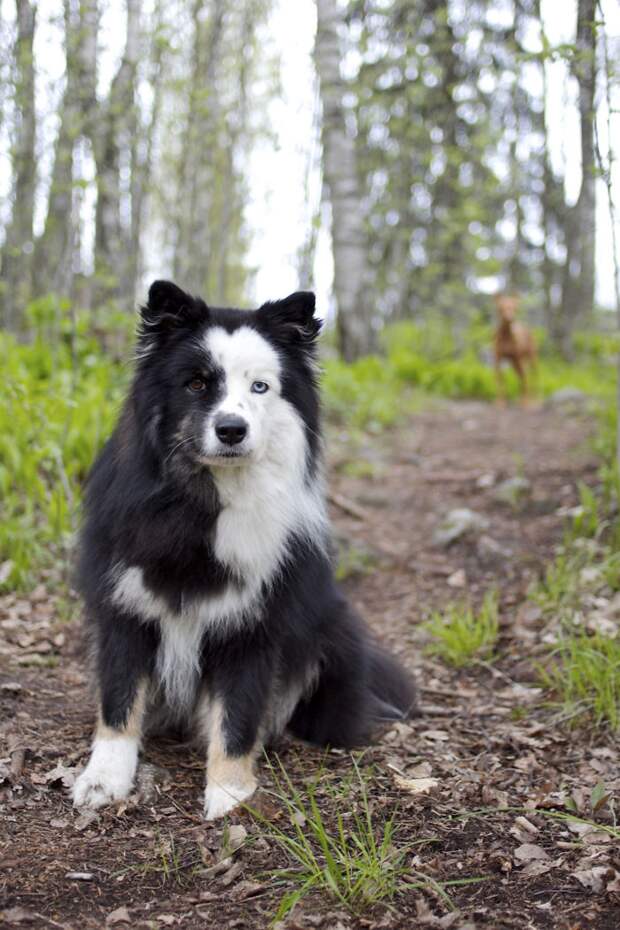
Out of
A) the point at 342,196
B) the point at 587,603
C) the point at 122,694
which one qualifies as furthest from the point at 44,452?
the point at 342,196

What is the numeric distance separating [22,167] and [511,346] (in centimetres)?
603

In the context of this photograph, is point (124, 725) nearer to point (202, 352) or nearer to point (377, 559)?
point (202, 352)

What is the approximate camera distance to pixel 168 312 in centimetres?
308

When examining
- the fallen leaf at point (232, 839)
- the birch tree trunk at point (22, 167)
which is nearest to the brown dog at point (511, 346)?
the birch tree trunk at point (22, 167)

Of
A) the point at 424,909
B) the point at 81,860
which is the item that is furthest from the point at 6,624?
the point at 424,909

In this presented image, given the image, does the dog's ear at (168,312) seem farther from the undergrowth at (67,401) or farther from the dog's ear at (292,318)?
the undergrowth at (67,401)

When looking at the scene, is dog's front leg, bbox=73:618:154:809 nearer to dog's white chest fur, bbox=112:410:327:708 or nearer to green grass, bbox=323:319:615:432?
dog's white chest fur, bbox=112:410:327:708

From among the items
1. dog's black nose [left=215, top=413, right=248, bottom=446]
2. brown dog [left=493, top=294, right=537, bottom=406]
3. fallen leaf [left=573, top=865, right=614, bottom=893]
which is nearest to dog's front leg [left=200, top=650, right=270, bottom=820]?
dog's black nose [left=215, top=413, right=248, bottom=446]

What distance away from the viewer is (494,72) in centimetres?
930

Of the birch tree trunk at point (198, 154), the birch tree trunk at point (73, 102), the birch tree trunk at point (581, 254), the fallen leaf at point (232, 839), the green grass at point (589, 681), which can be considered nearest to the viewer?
the fallen leaf at point (232, 839)

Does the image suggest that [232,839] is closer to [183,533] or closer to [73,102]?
[183,533]

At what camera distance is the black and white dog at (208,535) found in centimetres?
302

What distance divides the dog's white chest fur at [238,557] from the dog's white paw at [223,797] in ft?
1.42

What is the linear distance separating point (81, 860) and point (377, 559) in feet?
11.9
